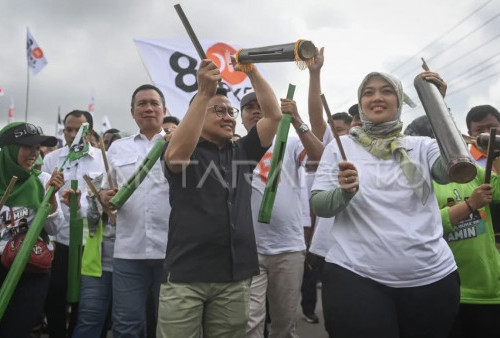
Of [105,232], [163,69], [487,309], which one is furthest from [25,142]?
[487,309]

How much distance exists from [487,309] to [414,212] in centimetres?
116

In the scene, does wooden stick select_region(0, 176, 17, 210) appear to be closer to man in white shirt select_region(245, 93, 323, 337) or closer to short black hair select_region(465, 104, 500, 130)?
man in white shirt select_region(245, 93, 323, 337)

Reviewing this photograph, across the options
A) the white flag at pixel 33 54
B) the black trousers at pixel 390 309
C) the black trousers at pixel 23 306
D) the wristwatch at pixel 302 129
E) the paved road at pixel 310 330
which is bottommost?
the paved road at pixel 310 330

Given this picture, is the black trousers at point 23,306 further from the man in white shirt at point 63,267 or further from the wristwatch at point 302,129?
the wristwatch at point 302,129

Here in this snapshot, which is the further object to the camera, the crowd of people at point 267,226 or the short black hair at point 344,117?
the short black hair at point 344,117

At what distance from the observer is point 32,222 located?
10.4ft

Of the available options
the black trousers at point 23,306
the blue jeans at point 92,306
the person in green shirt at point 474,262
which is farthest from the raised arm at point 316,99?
the black trousers at point 23,306

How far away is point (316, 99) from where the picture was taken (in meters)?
2.97

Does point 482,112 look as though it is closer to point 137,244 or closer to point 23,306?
point 137,244

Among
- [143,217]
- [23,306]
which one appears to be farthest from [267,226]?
[23,306]

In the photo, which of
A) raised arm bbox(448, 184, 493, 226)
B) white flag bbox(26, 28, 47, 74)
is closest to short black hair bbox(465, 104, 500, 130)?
raised arm bbox(448, 184, 493, 226)

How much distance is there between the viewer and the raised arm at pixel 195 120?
225cm

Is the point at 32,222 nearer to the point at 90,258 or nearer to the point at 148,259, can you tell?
the point at 90,258

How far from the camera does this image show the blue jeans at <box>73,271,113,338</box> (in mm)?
3467
